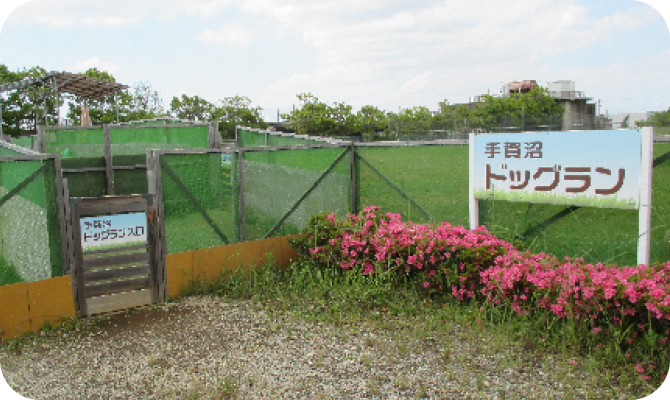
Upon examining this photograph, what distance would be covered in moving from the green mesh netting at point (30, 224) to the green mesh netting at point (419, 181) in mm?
3807

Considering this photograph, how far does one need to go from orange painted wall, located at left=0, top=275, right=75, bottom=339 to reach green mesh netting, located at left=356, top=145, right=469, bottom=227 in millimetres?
3832

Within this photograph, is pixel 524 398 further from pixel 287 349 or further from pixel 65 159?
pixel 65 159

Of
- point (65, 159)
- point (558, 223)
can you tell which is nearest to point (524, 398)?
point (558, 223)

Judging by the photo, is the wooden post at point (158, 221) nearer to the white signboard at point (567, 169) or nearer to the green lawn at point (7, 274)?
the green lawn at point (7, 274)

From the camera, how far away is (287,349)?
4363mm

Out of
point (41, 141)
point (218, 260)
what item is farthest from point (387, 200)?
point (41, 141)

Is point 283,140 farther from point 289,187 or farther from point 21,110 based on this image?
point 21,110

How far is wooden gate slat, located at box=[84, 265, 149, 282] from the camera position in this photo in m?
5.25

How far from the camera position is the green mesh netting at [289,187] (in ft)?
21.7

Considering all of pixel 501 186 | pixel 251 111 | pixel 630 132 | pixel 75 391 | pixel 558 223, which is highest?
pixel 251 111

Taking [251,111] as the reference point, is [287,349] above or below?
below

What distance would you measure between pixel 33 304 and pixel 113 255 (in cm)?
84

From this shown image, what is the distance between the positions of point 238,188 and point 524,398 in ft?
13.7

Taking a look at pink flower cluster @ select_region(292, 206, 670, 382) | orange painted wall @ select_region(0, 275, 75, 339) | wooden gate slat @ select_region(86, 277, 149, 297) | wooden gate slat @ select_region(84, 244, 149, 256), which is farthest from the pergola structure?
pink flower cluster @ select_region(292, 206, 670, 382)
